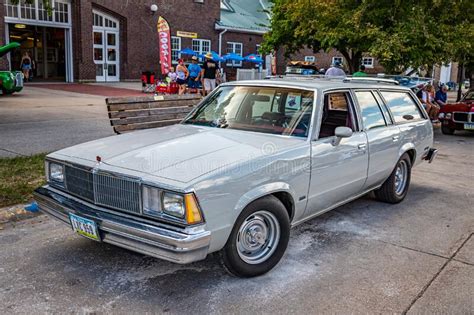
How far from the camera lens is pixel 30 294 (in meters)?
3.58

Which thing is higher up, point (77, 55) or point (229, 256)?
point (77, 55)

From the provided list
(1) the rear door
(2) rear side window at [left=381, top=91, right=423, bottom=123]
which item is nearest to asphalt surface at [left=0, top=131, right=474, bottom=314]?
(1) the rear door

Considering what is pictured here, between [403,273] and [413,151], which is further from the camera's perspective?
[413,151]

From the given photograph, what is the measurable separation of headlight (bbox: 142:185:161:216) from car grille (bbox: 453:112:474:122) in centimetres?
1182

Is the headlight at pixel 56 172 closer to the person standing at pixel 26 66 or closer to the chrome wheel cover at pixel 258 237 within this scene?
the chrome wheel cover at pixel 258 237

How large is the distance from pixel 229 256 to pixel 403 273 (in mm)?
1590

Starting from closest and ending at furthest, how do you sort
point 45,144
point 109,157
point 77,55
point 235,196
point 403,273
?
point 235,196 < point 109,157 < point 403,273 < point 45,144 < point 77,55

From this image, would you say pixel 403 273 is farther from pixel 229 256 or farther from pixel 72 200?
pixel 72 200

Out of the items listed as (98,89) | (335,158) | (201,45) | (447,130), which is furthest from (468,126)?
(201,45)

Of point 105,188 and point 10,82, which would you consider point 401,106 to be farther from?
point 10,82

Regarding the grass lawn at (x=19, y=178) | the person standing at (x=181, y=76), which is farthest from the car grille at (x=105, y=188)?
the person standing at (x=181, y=76)

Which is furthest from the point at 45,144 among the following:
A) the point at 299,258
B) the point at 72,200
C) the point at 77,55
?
the point at 77,55

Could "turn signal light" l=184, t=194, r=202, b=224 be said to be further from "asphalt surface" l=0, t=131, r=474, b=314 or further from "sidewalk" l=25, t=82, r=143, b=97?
"sidewalk" l=25, t=82, r=143, b=97

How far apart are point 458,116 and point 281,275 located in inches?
437
